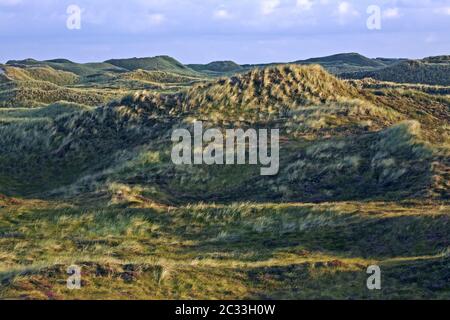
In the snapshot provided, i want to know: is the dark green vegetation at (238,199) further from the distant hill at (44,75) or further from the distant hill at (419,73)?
the distant hill at (44,75)

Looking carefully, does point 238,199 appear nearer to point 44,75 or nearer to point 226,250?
point 226,250

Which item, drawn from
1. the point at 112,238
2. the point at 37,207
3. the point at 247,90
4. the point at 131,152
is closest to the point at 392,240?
the point at 112,238

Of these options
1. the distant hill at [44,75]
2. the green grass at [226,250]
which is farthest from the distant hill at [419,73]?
the green grass at [226,250]

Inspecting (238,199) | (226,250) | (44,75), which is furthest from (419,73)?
(44,75)

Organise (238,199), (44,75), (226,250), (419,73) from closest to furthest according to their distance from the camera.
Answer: (226,250) → (238,199) → (419,73) → (44,75)

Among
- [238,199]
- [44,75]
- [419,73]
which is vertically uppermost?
[44,75]

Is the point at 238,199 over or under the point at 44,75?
under
